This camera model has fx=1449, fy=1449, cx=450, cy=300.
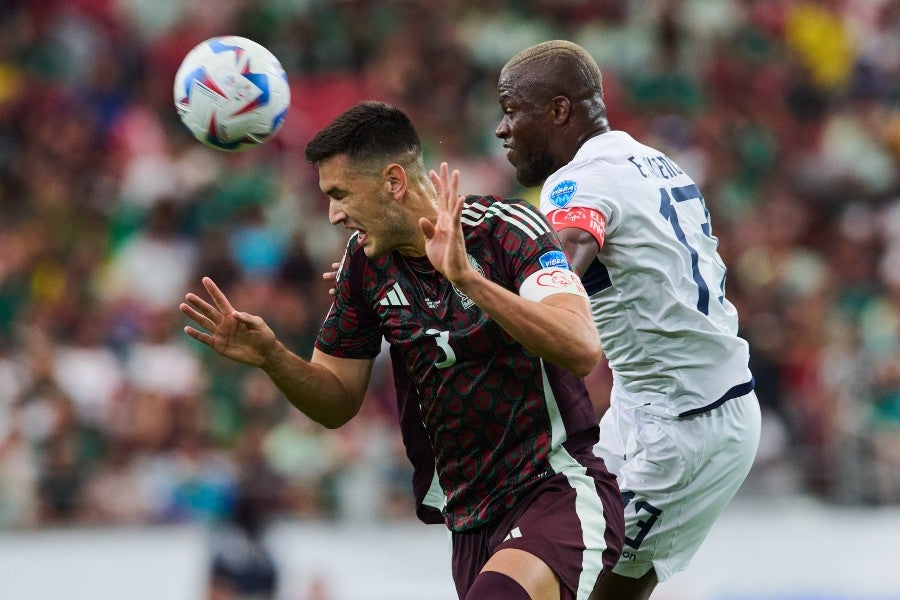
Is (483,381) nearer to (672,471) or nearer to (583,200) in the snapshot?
(583,200)

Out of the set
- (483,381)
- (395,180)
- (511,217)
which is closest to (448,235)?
(511,217)

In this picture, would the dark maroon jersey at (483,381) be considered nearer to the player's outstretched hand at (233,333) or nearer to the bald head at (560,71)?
the player's outstretched hand at (233,333)

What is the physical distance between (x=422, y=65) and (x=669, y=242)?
9180 mm

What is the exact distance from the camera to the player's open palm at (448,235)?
475 centimetres

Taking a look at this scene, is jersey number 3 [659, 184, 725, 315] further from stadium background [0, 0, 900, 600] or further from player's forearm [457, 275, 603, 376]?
stadium background [0, 0, 900, 600]

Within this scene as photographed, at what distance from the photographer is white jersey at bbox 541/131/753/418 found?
5.55m

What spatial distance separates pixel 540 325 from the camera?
4742 millimetres

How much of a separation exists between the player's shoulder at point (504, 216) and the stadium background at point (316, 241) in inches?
216

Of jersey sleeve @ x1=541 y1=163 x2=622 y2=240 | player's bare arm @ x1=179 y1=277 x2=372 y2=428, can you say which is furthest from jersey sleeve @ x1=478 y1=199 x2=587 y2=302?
player's bare arm @ x1=179 y1=277 x2=372 y2=428

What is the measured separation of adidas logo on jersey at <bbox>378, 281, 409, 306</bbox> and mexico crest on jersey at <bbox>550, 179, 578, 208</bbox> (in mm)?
662

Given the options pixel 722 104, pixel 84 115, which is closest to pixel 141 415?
pixel 84 115

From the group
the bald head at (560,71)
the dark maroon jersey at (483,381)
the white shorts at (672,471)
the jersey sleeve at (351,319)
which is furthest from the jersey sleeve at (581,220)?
the white shorts at (672,471)

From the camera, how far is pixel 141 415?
10570mm

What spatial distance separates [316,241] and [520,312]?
26.4 ft
